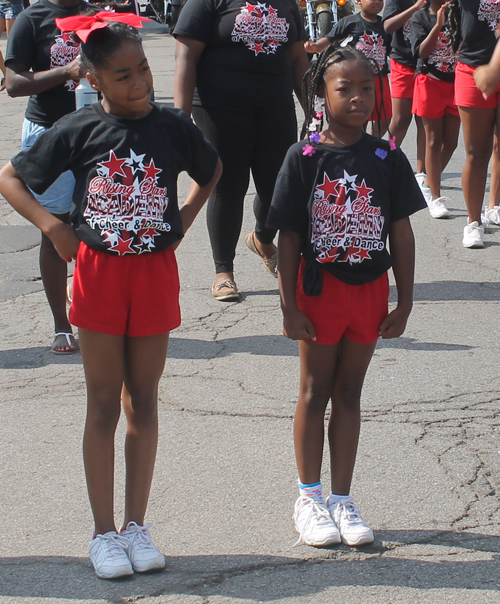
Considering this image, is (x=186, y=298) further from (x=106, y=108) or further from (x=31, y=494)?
(x=106, y=108)

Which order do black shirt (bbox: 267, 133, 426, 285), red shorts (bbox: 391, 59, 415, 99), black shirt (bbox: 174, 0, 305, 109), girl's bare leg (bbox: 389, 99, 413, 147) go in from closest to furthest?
1. black shirt (bbox: 267, 133, 426, 285)
2. black shirt (bbox: 174, 0, 305, 109)
3. red shorts (bbox: 391, 59, 415, 99)
4. girl's bare leg (bbox: 389, 99, 413, 147)

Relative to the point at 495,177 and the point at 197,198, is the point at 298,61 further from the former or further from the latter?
the point at 197,198

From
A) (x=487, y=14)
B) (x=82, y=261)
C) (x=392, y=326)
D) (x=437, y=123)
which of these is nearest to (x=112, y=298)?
(x=82, y=261)

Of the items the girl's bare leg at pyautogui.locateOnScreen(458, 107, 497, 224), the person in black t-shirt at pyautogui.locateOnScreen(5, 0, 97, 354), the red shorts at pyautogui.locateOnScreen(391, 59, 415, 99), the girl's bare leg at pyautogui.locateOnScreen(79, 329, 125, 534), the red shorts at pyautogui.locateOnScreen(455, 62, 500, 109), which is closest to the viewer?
the girl's bare leg at pyautogui.locateOnScreen(79, 329, 125, 534)

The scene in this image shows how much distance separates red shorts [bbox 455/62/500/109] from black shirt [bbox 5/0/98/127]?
9.10 ft

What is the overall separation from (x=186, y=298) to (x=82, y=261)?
278 centimetres

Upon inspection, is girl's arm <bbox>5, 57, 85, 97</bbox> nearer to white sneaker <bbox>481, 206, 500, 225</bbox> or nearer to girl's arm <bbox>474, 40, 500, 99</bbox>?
girl's arm <bbox>474, 40, 500, 99</bbox>

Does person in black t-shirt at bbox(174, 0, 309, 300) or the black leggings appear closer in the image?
person in black t-shirt at bbox(174, 0, 309, 300)

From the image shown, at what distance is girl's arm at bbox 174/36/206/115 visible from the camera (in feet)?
16.3

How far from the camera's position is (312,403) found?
293 centimetres

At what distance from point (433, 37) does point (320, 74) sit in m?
4.14

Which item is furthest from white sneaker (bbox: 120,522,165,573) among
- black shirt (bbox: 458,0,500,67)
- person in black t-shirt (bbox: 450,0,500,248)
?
black shirt (bbox: 458,0,500,67)

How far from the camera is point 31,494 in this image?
10.6 feet

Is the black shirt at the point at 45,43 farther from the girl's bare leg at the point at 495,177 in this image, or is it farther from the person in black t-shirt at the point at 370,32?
the girl's bare leg at the point at 495,177
